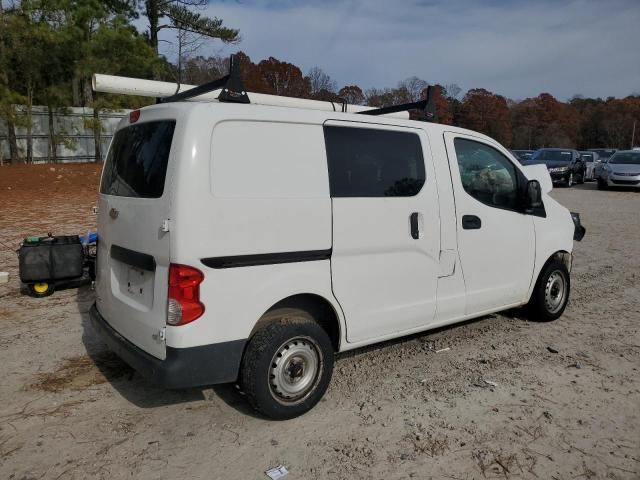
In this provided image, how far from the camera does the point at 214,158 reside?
2990mm

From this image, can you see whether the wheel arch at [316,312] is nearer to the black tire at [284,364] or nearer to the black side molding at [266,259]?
the black tire at [284,364]

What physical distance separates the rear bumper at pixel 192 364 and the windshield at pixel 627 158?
2246cm

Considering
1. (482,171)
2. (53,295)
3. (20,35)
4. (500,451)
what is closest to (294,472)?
(500,451)

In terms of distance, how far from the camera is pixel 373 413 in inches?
139

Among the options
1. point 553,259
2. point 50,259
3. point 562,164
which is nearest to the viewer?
point 553,259

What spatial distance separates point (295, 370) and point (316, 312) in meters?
0.43

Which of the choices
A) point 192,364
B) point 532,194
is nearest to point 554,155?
point 532,194

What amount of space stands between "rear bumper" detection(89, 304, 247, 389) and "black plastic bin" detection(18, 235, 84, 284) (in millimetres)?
3073

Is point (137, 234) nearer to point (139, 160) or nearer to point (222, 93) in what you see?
point (139, 160)

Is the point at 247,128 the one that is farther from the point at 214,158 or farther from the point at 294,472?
the point at 294,472

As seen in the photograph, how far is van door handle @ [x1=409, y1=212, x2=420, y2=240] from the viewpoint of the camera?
152 inches

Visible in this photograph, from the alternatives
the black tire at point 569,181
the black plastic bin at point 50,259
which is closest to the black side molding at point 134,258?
the black plastic bin at point 50,259

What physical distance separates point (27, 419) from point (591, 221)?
510 inches

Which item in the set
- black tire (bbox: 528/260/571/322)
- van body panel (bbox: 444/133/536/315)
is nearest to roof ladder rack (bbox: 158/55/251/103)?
van body panel (bbox: 444/133/536/315)
